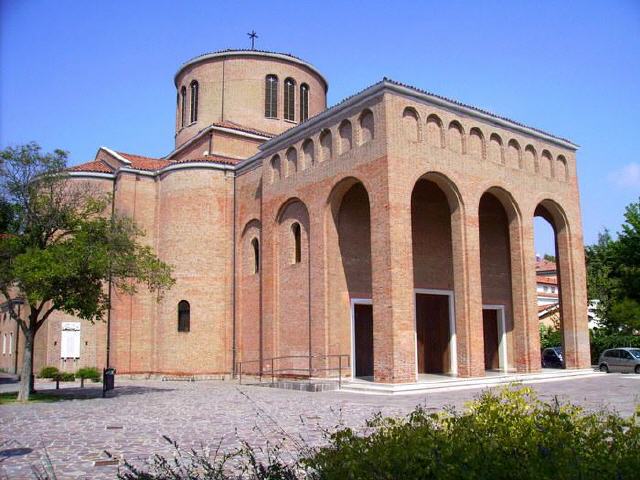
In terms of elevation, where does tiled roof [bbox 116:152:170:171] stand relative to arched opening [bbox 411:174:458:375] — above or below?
above

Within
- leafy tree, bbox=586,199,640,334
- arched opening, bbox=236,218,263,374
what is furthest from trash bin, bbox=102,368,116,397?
leafy tree, bbox=586,199,640,334

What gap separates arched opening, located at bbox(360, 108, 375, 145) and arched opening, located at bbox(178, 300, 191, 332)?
10011 mm

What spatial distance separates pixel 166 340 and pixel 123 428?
13.1m

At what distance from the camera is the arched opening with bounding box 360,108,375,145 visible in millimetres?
18016

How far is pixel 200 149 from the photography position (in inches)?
1105

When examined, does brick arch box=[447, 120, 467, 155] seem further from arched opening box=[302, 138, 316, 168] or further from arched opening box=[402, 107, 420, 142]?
arched opening box=[302, 138, 316, 168]

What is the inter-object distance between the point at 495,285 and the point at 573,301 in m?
2.78

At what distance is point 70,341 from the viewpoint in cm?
2400

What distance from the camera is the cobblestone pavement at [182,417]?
809 centimetres

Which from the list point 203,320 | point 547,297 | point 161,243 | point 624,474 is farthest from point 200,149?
point 547,297

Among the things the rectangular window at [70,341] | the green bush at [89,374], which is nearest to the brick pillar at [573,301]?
the green bush at [89,374]

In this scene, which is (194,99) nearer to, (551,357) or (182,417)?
(182,417)

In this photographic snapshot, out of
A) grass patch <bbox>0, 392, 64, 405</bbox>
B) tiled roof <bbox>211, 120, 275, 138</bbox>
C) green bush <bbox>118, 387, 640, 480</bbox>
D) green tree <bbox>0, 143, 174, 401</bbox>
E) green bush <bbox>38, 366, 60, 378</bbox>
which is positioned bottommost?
grass patch <bbox>0, 392, 64, 405</bbox>

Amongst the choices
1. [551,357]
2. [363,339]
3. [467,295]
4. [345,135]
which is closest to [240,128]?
[345,135]
